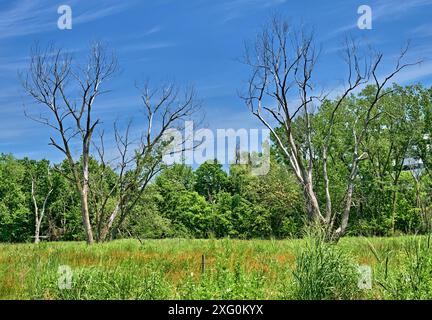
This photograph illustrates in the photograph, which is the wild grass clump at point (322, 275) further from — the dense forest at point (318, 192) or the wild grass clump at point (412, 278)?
the dense forest at point (318, 192)

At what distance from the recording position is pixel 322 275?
22.2 feet

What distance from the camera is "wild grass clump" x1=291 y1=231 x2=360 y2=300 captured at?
6.69 meters

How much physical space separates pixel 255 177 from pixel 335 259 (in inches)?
1503

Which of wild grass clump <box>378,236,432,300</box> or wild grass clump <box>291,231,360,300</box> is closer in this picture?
wild grass clump <box>378,236,432,300</box>

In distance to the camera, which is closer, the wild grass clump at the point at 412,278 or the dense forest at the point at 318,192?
the wild grass clump at the point at 412,278

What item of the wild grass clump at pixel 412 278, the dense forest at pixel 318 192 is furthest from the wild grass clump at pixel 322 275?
the dense forest at pixel 318 192

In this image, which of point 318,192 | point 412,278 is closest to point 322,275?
point 412,278

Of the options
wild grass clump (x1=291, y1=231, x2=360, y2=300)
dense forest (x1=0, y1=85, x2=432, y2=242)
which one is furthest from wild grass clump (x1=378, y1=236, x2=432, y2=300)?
dense forest (x1=0, y1=85, x2=432, y2=242)

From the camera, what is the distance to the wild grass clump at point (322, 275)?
669 cm

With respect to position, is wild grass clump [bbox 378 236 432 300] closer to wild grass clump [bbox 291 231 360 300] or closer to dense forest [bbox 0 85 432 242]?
wild grass clump [bbox 291 231 360 300]

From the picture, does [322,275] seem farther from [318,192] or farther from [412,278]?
[318,192]

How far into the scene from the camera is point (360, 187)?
41.5 meters

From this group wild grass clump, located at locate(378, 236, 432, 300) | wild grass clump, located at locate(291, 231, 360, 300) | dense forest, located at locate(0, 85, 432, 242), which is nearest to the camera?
wild grass clump, located at locate(378, 236, 432, 300)

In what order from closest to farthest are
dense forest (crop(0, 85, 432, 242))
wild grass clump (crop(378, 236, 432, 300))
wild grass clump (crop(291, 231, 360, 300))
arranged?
wild grass clump (crop(378, 236, 432, 300)) < wild grass clump (crop(291, 231, 360, 300)) < dense forest (crop(0, 85, 432, 242))
